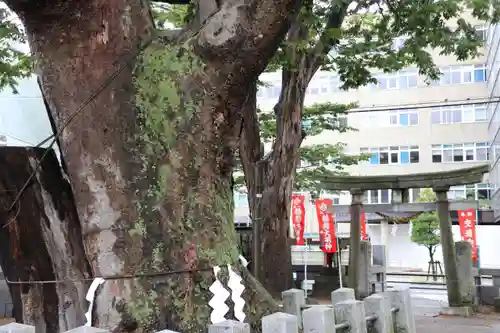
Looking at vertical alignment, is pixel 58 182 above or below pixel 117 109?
below

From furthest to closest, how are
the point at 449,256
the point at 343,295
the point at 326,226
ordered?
the point at 326,226 → the point at 449,256 → the point at 343,295

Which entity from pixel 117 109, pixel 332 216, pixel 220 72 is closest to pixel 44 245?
pixel 117 109

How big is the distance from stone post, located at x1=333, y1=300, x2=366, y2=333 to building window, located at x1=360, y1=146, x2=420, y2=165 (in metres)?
31.2

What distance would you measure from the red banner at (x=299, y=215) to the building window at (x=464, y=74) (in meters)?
16.7

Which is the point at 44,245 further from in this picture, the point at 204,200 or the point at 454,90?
the point at 454,90

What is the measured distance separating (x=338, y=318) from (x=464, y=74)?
32.3 meters

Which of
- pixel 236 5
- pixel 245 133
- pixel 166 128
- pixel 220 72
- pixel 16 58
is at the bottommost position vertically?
pixel 166 128

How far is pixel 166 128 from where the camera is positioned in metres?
4.55

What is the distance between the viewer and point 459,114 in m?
34.5

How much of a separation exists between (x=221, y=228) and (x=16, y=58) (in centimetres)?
867

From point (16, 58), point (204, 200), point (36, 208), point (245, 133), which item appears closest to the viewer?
point (204, 200)

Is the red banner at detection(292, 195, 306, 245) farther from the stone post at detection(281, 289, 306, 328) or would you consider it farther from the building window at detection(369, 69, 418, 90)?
the building window at detection(369, 69, 418, 90)

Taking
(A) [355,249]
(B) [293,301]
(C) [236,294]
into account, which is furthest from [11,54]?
(A) [355,249]

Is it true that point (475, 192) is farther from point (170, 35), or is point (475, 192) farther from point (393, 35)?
point (170, 35)
